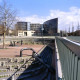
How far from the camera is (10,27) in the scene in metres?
23.0

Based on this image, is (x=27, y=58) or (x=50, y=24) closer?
(x=27, y=58)

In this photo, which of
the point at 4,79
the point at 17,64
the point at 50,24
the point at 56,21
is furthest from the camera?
the point at 50,24

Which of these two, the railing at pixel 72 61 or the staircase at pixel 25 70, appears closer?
the railing at pixel 72 61

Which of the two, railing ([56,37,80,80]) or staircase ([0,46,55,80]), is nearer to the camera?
railing ([56,37,80,80])

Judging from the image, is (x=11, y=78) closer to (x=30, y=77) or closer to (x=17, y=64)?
(x=30, y=77)

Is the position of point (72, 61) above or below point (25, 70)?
above

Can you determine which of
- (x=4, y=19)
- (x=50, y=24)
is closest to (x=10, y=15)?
(x=4, y=19)

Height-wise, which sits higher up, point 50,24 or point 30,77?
point 50,24

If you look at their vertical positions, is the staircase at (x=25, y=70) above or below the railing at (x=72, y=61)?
below

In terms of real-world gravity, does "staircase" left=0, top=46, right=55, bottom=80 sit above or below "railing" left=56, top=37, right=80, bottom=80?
below

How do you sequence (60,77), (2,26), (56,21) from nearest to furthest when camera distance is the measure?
(60,77) → (2,26) → (56,21)

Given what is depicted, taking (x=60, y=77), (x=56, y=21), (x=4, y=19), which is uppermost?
(x=56, y=21)

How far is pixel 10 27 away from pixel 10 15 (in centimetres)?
226

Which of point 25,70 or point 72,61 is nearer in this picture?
point 72,61
